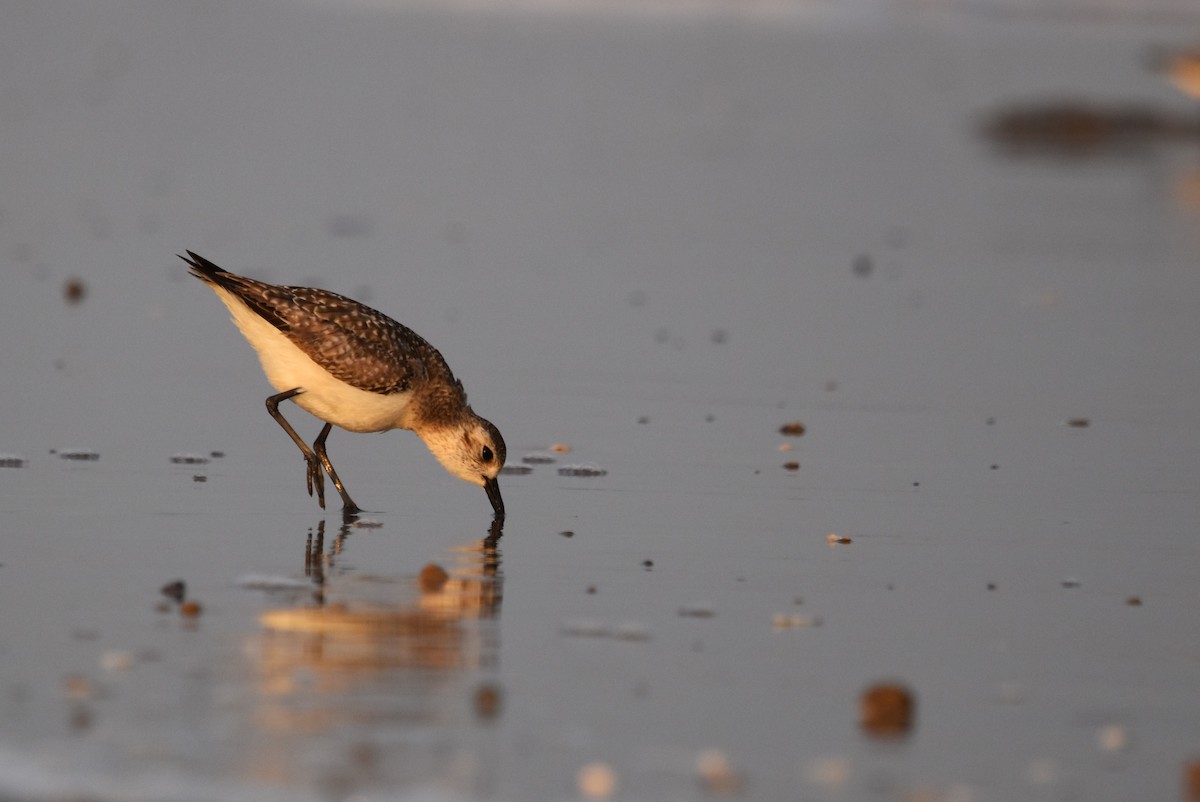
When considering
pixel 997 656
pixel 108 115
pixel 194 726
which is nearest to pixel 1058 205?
pixel 108 115

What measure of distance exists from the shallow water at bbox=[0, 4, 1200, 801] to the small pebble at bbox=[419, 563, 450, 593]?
5 centimetres

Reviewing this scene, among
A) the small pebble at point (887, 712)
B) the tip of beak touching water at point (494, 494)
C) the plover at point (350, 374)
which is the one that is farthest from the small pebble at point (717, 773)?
the plover at point (350, 374)

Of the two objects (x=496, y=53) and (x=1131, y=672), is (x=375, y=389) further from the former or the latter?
(x=496, y=53)

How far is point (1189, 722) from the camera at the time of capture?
5828 millimetres

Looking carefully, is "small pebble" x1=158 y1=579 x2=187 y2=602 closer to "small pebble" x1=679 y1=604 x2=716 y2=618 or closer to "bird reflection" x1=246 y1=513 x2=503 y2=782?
"bird reflection" x1=246 y1=513 x2=503 y2=782

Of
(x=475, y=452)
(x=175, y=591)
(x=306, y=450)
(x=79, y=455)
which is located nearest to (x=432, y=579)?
(x=175, y=591)

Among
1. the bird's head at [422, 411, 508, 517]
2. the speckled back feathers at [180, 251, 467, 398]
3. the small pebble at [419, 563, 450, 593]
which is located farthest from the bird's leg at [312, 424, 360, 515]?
the small pebble at [419, 563, 450, 593]

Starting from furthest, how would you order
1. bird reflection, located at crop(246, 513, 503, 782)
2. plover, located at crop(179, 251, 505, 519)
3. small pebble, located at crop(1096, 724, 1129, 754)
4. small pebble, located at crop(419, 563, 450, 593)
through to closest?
plover, located at crop(179, 251, 505, 519), small pebble, located at crop(419, 563, 450, 593), small pebble, located at crop(1096, 724, 1129, 754), bird reflection, located at crop(246, 513, 503, 782)

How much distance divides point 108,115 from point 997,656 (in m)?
17.1

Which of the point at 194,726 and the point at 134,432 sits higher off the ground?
the point at 134,432

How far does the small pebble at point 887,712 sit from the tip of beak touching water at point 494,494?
2891 millimetres

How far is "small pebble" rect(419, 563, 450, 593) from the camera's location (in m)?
7.06

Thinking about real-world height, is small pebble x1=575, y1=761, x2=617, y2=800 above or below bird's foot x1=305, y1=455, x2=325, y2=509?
below

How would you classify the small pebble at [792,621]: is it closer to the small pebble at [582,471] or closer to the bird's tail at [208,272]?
the small pebble at [582,471]
